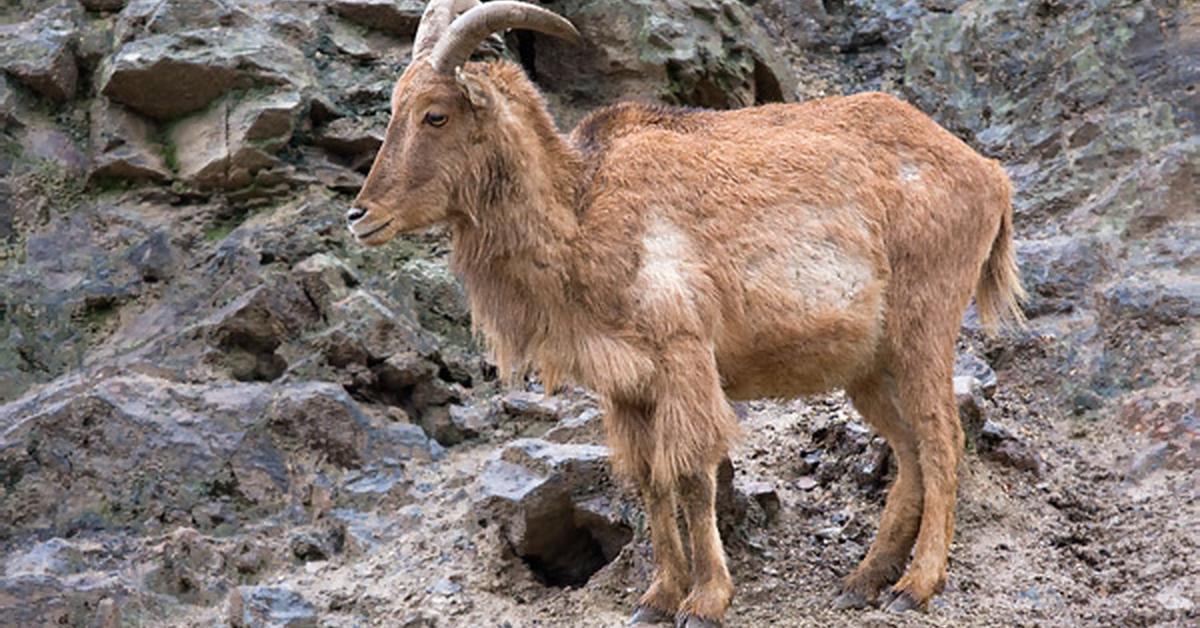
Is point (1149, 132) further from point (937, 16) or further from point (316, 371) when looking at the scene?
point (316, 371)

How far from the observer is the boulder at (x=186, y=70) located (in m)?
10.6

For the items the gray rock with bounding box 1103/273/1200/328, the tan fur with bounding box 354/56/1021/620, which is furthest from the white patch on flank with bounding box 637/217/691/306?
the gray rock with bounding box 1103/273/1200/328

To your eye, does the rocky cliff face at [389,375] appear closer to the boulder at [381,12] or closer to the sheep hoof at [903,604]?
the boulder at [381,12]

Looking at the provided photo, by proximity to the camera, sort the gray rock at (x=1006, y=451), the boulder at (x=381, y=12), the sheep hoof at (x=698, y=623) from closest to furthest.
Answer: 1. the sheep hoof at (x=698, y=623)
2. the gray rock at (x=1006, y=451)
3. the boulder at (x=381, y=12)

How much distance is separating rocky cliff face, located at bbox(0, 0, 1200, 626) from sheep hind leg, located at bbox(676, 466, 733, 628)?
1.59 feet

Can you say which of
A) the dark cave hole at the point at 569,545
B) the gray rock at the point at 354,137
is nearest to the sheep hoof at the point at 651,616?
the dark cave hole at the point at 569,545

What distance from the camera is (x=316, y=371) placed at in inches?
391

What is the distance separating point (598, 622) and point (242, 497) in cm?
268

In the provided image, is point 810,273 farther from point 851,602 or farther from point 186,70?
point 186,70

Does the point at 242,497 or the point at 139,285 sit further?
the point at 139,285

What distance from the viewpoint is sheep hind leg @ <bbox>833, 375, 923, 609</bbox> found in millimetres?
8477

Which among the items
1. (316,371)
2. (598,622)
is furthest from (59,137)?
(598,622)

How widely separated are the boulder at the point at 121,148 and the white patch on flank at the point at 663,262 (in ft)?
13.9

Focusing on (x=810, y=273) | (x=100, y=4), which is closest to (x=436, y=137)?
(x=810, y=273)
